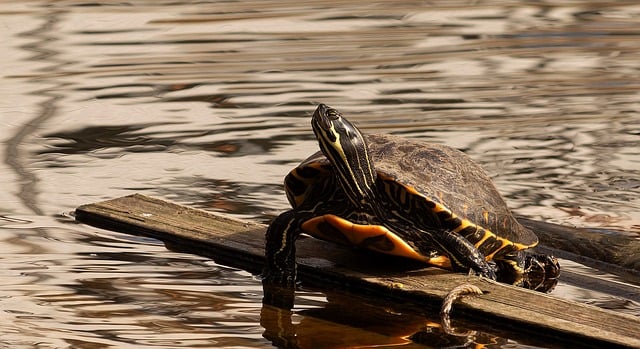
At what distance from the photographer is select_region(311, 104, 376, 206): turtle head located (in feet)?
16.0

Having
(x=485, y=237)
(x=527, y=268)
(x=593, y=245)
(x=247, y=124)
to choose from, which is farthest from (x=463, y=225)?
(x=247, y=124)

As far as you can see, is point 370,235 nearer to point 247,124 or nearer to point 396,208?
point 396,208

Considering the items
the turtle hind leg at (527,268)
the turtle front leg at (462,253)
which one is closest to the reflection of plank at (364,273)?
the turtle front leg at (462,253)

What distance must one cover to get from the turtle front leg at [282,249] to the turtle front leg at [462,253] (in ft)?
1.72

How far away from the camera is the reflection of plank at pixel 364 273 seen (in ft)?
13.6

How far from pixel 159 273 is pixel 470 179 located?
4.08 ft

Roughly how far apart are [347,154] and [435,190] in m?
0.35

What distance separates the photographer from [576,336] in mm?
4094

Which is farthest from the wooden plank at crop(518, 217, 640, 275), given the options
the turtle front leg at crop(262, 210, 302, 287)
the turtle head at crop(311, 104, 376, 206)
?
the turtle front leg at crop(262, 210, 302, 287)

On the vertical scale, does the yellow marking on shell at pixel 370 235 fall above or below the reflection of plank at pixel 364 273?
above

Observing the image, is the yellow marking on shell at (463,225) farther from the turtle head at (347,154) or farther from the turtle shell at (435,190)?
the turtle head at (347,154)

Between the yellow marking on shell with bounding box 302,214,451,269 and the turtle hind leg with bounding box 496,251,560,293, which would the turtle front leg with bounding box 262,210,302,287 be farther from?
the turtle hind leg with bounding box 496,251,560,293

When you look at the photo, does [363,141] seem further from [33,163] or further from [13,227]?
[33,163]

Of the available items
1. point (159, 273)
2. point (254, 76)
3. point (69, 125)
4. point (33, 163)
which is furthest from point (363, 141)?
point (254, 76)
